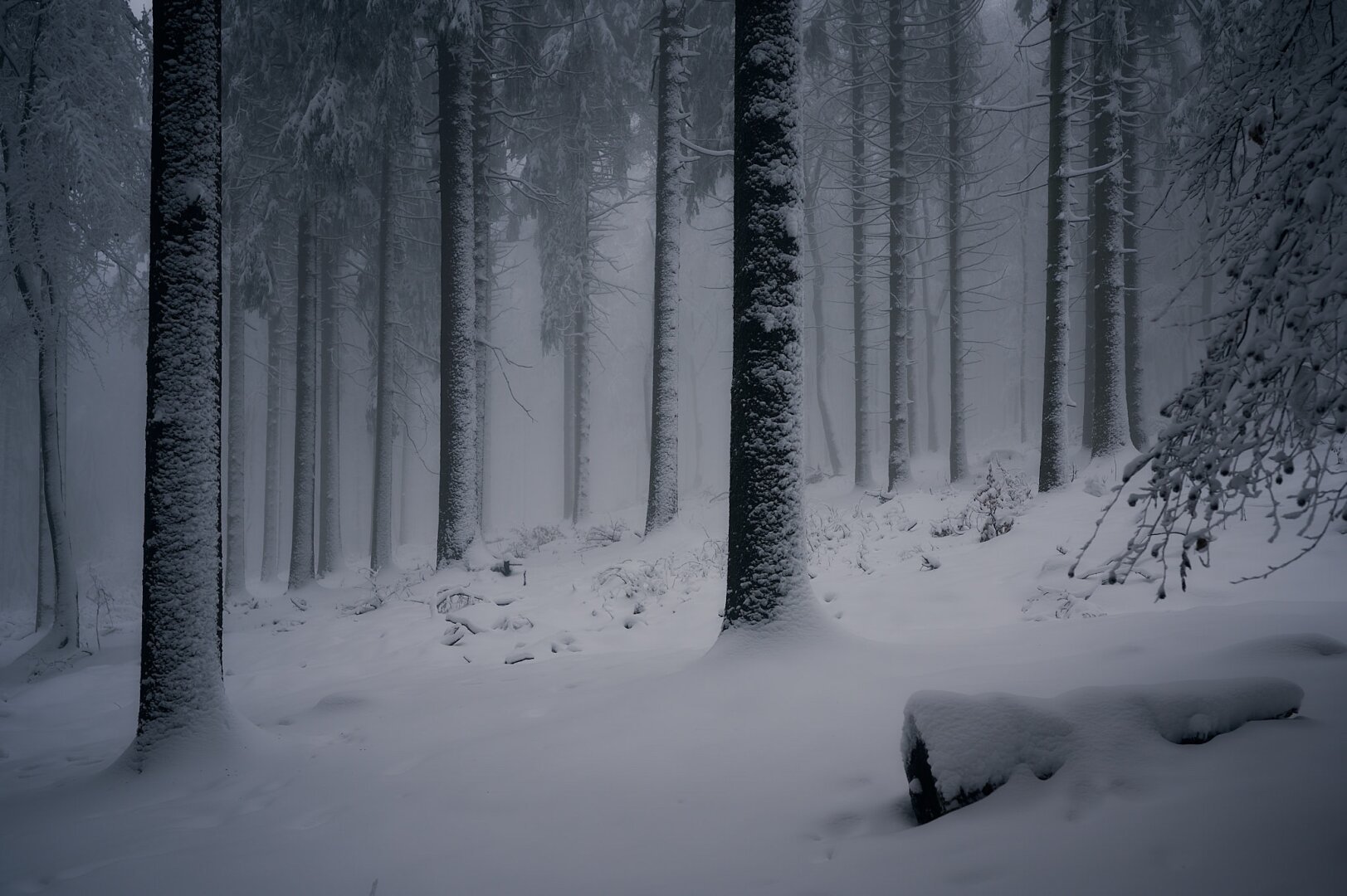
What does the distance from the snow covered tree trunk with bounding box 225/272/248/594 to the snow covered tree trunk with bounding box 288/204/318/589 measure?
146 centimetres

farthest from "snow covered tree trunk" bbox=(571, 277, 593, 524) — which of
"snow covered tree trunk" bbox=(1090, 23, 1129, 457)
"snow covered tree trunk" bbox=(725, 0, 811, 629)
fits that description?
"snow covered tree trunk" bbox=(725, 0, 811, 629)

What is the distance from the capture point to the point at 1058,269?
11.4 metres

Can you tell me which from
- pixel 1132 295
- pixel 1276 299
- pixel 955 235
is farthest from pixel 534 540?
pixel 1276 299

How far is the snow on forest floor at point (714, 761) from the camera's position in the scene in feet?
8.23

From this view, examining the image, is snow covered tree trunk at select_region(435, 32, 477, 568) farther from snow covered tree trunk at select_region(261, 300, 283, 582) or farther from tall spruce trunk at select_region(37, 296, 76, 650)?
snow covered tree trunk at select_region(261, 300, 283, 582)

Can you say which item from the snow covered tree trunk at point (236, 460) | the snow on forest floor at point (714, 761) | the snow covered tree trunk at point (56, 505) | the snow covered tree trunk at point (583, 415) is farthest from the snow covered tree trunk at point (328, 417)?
the snow on forest floor at point (714, 761)

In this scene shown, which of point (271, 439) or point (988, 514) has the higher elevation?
point (271, 439)

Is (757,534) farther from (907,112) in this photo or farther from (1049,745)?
(907,112)

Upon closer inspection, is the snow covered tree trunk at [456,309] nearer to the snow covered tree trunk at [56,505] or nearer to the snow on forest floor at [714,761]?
the snow on forest floor at [714,761]

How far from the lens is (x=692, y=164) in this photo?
15.9 meters

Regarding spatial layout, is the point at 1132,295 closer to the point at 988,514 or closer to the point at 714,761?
the point at 988,514

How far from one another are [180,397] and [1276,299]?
21.5 ft

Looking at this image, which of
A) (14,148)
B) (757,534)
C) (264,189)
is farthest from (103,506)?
(757,534)

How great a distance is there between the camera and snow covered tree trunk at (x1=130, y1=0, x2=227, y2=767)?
16.7 ft
